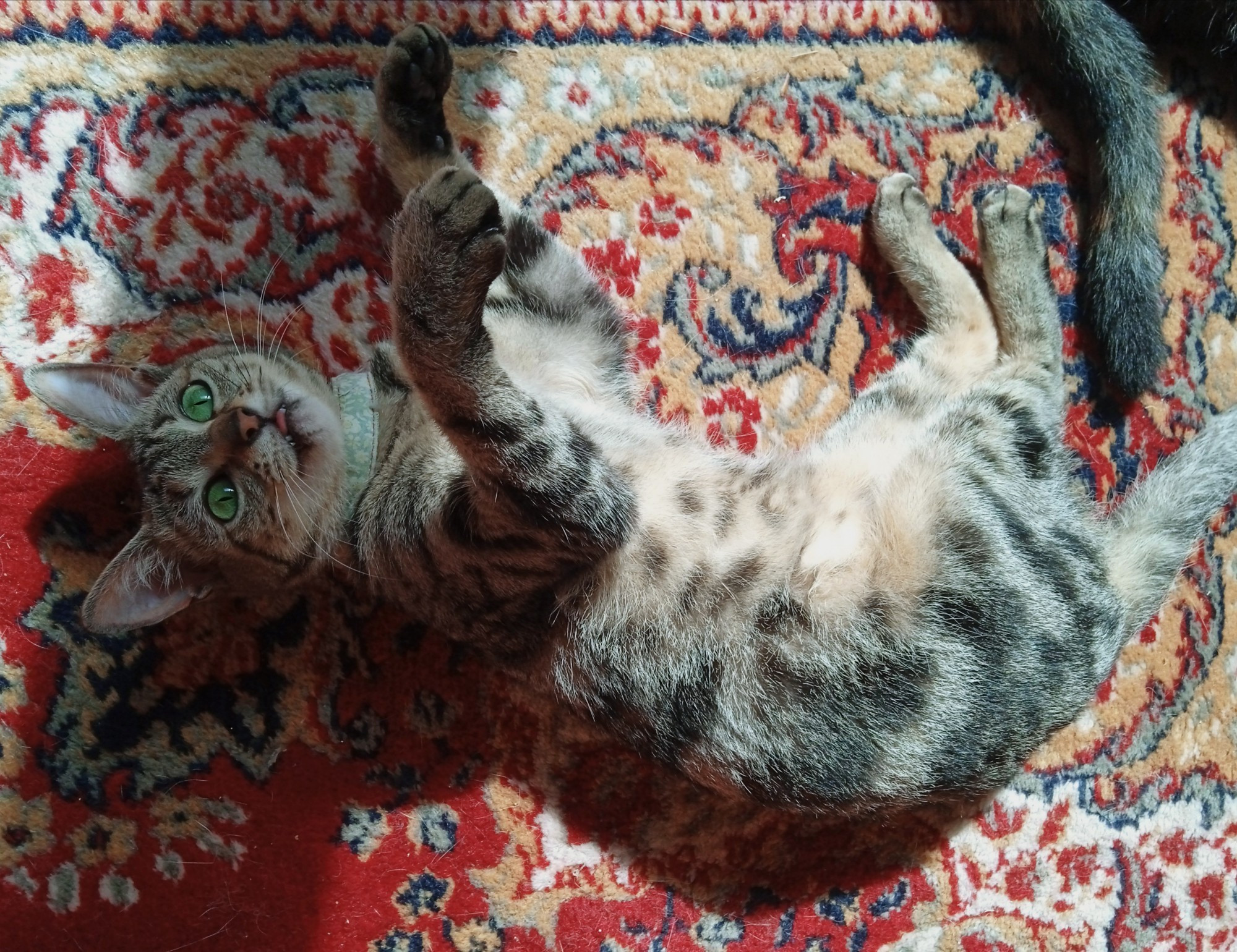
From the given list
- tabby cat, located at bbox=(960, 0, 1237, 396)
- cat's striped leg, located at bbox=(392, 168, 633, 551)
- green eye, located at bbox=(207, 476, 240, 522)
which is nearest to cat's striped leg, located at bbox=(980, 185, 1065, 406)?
tabby cat, located at bbox=(960, 0, 1237, 396)

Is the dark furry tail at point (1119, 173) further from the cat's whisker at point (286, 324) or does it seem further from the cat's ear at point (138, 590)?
the cat's ear at point (138, 590)

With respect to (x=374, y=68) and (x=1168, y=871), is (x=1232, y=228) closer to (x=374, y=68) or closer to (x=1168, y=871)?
(x=1168, y=871)

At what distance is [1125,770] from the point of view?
6.05ft

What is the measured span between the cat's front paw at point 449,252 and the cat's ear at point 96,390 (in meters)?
0.66

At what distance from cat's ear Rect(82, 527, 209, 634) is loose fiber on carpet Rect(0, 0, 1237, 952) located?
23 cm

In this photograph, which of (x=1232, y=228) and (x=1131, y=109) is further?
(x=1232, y=228)

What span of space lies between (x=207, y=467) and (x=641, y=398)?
858 mm

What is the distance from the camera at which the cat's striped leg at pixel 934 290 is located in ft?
5.80

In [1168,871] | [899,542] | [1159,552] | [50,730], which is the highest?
[1159,552]

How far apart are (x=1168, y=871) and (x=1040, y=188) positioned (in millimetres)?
1552

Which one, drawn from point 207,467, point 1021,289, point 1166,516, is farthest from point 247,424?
point 1166,516

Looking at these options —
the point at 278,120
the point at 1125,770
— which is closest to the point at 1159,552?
the point at 1125,770

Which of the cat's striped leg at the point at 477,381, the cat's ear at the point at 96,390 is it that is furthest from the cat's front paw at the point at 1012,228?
the cat's ear at the point at 96,390

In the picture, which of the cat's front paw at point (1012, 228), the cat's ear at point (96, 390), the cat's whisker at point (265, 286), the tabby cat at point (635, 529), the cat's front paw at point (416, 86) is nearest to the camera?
the tabby cat at point (635, 529)
